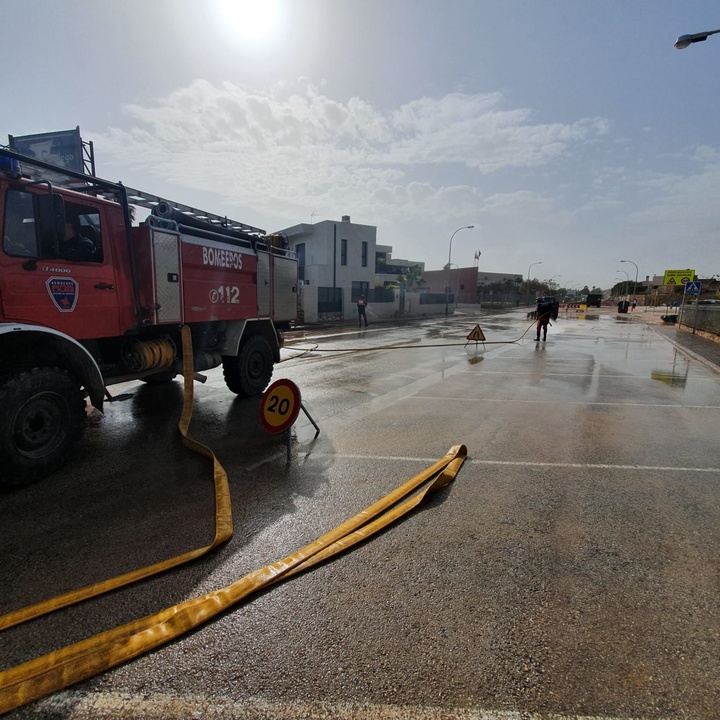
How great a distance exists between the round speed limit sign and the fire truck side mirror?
256 centimetres

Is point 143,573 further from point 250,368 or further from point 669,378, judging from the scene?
point 669,378

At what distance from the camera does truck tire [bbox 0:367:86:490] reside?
3654 millimetres

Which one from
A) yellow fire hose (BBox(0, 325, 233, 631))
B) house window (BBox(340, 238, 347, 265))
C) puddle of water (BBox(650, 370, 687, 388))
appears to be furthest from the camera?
house window (BBox(340, 238, 347, 265))

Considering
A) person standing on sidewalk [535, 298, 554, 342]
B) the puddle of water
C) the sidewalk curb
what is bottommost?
the puddle of water

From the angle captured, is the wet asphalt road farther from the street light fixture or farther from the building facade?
the building facade

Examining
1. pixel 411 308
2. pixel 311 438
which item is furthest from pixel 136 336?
pixel 411 308

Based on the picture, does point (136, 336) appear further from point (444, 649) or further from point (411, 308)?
point (411, 308)

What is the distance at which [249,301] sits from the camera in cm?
717

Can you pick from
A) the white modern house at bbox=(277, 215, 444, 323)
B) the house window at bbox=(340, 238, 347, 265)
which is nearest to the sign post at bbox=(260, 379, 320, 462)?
the white modern house at bbox=(277, 215, 444, 323)

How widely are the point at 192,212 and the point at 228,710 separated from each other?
6.25 m

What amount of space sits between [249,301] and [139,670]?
586cm

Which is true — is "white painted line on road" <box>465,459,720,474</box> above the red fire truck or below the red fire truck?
below

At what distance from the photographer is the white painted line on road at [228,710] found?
1763 mm

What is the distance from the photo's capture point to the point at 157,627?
7.18 feet
